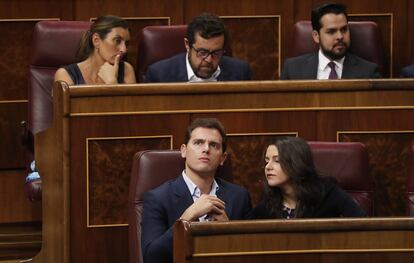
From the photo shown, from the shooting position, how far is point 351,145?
1.85 metres

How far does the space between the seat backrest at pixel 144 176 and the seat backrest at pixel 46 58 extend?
438mm

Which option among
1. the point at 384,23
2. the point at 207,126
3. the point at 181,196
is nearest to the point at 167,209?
the point at 181,196

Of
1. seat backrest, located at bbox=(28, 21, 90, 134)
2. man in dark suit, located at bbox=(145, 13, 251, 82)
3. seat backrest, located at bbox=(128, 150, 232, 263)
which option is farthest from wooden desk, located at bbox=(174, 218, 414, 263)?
seat backrest, located at bbox=(28, 21, 90, 134)

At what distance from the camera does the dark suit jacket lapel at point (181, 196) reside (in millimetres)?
1765

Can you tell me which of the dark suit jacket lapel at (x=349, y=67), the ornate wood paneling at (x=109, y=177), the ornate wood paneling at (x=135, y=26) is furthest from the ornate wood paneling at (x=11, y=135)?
the dark suit jacket lapel at (x=349, y=67)

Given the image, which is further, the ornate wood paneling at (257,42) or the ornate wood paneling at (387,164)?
the ornate wood paneling at (257,42)

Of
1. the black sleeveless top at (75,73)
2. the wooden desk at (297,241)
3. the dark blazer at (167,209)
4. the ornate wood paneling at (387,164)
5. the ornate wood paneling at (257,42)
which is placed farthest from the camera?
the ornate wood paneling at (257,42)

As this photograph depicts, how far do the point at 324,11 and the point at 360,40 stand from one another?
10 cm

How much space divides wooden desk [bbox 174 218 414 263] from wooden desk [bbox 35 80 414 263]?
378mm

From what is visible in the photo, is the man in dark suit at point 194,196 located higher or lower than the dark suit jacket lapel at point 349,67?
lower

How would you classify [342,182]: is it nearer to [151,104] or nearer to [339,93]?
[339,93]

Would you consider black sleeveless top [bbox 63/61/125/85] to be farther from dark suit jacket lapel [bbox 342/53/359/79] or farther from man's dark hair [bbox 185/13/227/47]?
dark suit jacket lapel [bbox 342/53/359/79]

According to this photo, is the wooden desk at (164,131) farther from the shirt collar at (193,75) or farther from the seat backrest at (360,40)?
the seat backrest at (360,40)

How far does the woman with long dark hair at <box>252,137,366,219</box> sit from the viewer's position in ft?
5.82
